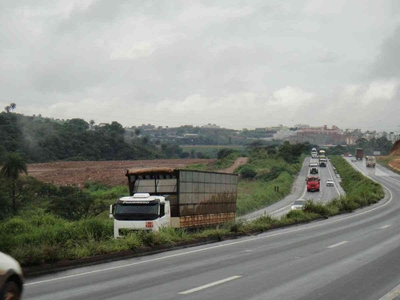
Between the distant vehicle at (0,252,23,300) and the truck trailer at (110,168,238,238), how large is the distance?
14847 millimetres

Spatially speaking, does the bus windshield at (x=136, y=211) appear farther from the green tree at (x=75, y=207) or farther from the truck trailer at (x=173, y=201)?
the green tree at (x=75, y=207)

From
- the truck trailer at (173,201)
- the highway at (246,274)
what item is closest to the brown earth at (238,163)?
the truck trailer at (173,201)

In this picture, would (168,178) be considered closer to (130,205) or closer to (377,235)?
(130,205)

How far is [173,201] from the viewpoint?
2808 centimetres

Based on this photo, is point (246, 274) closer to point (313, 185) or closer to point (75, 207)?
point (75, 207)

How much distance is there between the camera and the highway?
1108cm

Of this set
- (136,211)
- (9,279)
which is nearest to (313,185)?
(136,211)

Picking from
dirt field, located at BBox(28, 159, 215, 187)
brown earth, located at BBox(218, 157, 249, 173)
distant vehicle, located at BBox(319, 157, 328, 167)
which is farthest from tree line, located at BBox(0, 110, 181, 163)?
distant vehicle, located at BBox(319, 157, 328, 167)

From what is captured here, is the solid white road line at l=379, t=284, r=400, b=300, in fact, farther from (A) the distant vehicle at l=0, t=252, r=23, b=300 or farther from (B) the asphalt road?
(B) the asphalt road

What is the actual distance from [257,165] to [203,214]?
90099 mm

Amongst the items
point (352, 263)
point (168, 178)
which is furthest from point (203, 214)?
point (352, 263)

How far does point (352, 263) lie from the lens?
15.8 meters

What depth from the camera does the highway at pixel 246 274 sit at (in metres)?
11.1

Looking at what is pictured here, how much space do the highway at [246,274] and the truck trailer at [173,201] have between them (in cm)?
372
